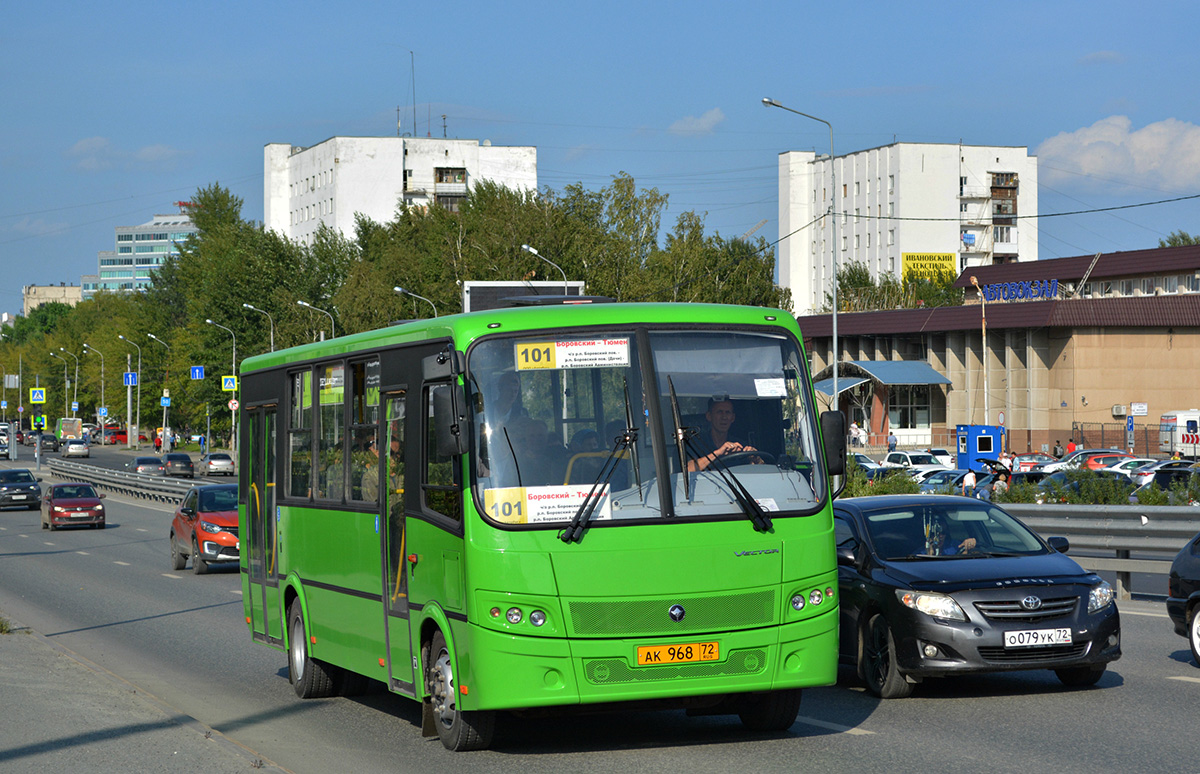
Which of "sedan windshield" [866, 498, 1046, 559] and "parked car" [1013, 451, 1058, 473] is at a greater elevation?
"sedan windshield" [866, 498, 1046, 559]

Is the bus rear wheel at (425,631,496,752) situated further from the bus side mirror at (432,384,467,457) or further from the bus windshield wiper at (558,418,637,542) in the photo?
the bus side mirror at (432,384,467,457)

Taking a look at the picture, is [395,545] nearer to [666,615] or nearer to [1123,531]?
[666,615]

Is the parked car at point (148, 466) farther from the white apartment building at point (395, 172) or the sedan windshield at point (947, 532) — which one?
the sedan windshield at point (947, 532)

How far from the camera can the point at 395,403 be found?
30.5ft

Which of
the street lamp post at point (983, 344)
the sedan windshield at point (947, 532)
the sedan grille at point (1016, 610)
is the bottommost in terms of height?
the sedan grille at point (1016, 610)

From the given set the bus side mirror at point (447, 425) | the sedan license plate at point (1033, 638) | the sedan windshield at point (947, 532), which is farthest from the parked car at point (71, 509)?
the sedan license plate at point (1033, 638)

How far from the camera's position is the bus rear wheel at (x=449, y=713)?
8.26m

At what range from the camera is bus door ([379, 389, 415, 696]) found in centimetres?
899

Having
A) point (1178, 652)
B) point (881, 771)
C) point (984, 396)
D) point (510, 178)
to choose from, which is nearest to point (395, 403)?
point (881, 771)

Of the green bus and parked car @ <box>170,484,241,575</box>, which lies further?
parked car @ <box>170,484,241,575</box>

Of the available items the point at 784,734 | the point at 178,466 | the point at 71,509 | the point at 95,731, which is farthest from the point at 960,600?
the point at 178,466

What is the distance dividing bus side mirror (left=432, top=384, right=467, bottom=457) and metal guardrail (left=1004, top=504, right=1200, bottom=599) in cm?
990

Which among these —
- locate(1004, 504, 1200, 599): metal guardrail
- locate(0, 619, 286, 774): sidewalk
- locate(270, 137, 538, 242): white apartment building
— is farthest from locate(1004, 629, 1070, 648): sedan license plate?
locate(270, 137, 538, 242): white apartment building

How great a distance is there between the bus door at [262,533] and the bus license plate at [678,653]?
4.87 m
